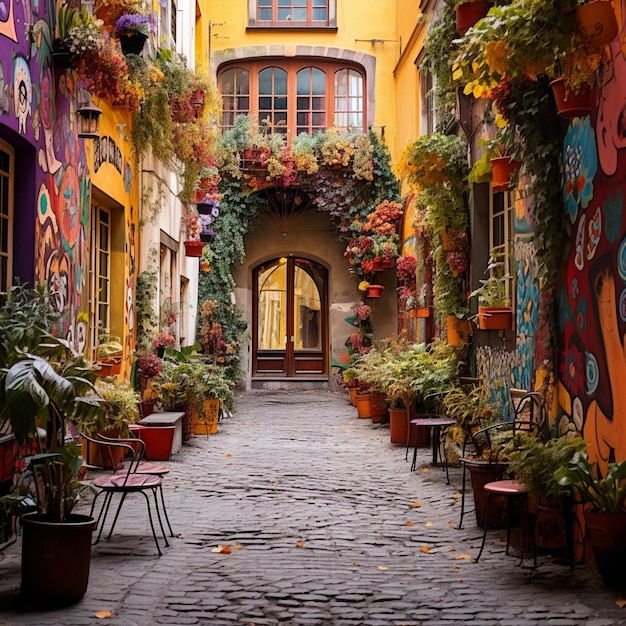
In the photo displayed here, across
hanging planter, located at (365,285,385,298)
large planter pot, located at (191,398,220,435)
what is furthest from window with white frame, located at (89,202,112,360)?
hanging planter, located at (365,285,385,298)

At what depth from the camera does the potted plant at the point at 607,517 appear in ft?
16.5

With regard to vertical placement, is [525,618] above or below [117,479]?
below

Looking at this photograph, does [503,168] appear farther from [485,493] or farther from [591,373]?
[485,493]

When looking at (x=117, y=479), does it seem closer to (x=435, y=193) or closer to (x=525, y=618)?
(x=525, y=618)

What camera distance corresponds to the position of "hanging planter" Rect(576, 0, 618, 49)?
Result: 495 centimetres

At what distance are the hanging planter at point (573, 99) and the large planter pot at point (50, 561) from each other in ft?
12.6

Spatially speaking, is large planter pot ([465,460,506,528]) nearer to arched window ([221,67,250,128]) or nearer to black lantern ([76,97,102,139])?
black lantern ([76,97,102,139])

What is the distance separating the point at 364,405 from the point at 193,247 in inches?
156

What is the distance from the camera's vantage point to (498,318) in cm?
813

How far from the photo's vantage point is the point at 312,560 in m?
5.87

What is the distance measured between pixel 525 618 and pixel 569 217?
279cm

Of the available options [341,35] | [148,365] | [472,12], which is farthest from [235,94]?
[472,12]

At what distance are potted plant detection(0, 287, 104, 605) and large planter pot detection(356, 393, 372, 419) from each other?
401 inches

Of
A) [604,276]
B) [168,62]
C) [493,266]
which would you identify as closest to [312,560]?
[604,276]
